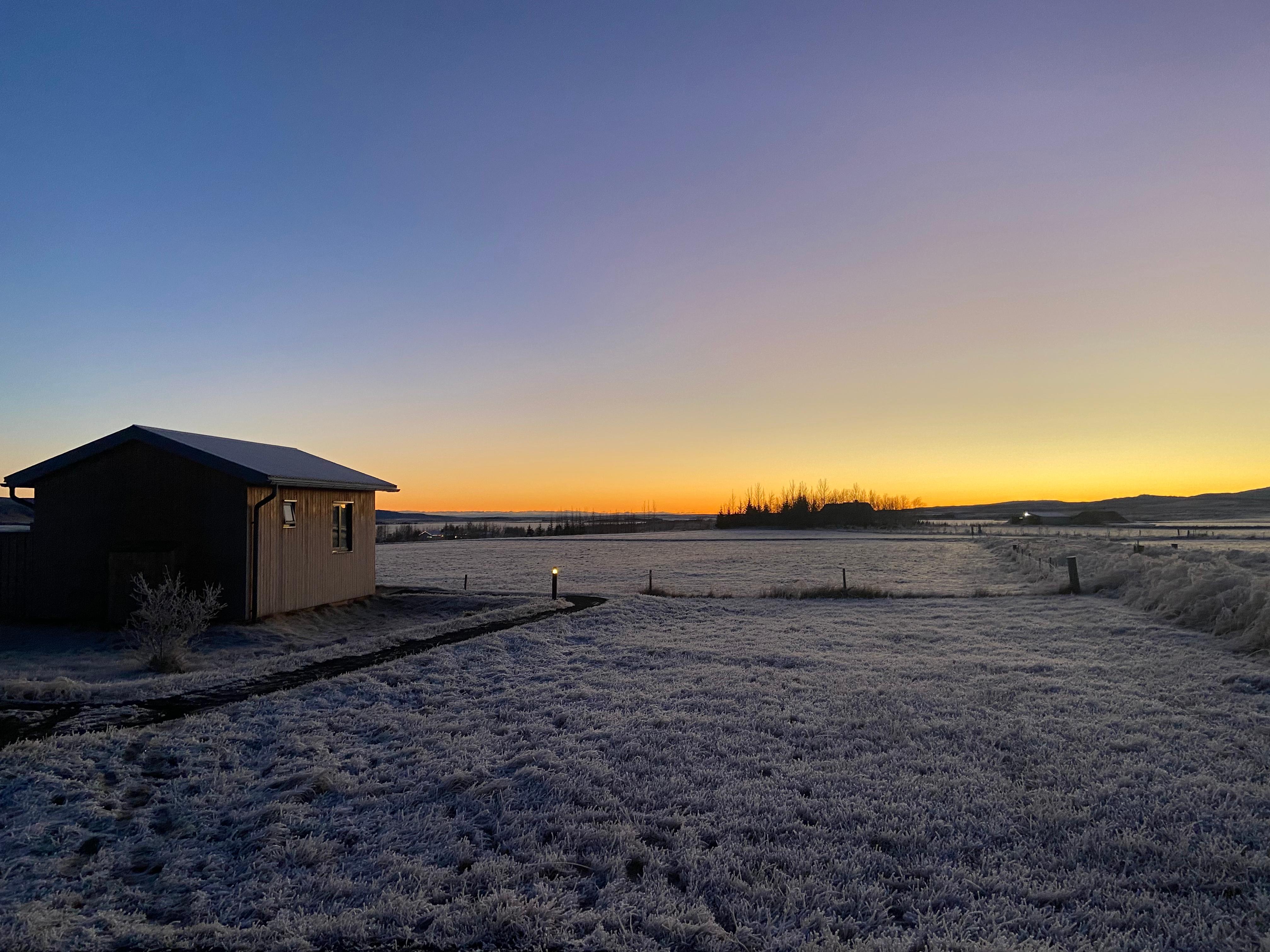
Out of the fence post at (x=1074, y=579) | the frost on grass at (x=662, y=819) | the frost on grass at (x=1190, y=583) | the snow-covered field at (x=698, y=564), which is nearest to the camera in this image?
the frost on grass at (x=662, y=819)

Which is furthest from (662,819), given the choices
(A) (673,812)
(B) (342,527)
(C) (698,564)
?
(C) (698,564)

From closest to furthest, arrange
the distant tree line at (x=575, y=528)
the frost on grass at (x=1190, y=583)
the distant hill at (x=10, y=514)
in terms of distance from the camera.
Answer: the frost on grass at (x=1190, y=583) < the distant hill at (x=10, y=514) < the distant tree line at (x=575, y=528)

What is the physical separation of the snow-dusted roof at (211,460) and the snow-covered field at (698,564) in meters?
8.18

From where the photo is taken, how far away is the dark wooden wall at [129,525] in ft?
47.3

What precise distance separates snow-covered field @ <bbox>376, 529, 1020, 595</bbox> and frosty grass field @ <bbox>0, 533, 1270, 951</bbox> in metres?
12.7

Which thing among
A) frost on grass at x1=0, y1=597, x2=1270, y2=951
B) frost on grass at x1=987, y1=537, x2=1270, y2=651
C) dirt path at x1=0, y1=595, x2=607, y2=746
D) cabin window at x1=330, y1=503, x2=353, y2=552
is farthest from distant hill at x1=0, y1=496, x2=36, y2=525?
frost on grass at x1=987, y1=537, x2=1270, y2=651

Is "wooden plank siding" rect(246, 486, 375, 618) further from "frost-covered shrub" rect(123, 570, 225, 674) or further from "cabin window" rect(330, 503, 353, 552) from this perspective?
"frost-covered shrub" rect(123, 570, 225, 674)

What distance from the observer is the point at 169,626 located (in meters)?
11.1

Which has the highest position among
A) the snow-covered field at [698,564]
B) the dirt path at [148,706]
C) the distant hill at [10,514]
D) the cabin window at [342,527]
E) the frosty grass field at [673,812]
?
the distant hill at [10,514]

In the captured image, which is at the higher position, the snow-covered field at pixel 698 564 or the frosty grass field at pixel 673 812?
the frosty grass field at pixel 673 812

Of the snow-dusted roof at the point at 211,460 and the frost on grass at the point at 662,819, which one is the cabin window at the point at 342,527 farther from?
the frost on grass at the point at 662,819

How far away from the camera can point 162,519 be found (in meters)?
14.9

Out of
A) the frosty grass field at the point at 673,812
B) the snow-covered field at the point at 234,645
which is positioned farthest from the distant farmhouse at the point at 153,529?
the frosty grass field at the point at 673,812

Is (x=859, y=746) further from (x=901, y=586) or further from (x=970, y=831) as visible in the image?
(x=901, y=586)
